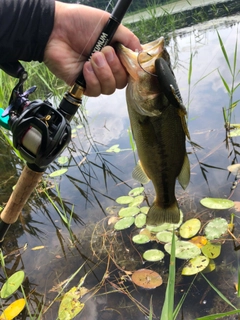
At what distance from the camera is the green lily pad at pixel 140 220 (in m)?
2.50

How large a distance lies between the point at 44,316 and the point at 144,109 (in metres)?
1.37

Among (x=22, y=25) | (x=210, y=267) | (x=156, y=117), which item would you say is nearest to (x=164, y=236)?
(x=210, y=267)

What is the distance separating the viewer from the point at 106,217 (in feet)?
8.97

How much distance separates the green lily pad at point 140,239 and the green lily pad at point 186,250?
0.16 metres

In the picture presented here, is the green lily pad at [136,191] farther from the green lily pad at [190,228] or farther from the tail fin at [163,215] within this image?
the tail fin at [163,215]

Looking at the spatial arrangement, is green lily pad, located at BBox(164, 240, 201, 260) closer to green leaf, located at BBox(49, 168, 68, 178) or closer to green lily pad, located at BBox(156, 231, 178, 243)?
green lily pad, located at BBox(156, 231, 178, 243)

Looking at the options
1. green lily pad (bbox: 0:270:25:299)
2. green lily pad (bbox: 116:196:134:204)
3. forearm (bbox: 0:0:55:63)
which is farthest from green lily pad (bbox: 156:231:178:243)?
forearm (bbox: 0:0:55:63)

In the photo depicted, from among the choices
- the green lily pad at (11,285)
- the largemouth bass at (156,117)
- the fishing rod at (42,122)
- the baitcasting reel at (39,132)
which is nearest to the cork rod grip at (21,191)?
the fishing rod at (42,122)

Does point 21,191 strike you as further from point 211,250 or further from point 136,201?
point 211,250

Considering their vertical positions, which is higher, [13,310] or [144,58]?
[144,58]

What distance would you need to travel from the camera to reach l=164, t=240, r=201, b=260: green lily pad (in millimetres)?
2128

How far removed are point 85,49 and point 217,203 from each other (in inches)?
54.7

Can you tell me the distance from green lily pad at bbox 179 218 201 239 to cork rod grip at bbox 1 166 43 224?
3.53ft

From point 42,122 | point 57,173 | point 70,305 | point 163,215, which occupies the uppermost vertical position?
point 42,122
